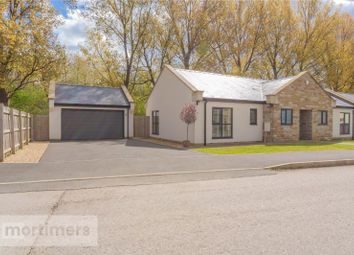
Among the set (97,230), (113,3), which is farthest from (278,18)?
(97,230)

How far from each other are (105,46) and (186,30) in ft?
33.6

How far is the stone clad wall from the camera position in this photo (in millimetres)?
21422

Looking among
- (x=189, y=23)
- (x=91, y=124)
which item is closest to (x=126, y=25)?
(x=189, y=23)

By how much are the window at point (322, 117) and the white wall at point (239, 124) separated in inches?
254

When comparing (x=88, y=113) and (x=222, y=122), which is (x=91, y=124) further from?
(x=222, y=122)

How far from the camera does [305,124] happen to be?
80.0 feet

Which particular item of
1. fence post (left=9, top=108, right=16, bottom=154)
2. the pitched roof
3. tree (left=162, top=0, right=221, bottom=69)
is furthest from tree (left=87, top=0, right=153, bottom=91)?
fence post (left=9, top=108, right=16, bottom=154)

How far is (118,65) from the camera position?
34562 mm

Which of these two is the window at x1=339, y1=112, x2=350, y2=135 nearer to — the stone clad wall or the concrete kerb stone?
the stone clad wall

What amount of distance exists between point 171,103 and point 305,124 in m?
11.8

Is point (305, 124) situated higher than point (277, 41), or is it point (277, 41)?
point (277, 41)

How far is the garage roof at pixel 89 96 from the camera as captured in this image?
23.5 m

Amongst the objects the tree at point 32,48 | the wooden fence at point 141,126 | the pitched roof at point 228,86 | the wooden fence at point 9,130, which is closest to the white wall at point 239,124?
the pitched roof at point 228,86

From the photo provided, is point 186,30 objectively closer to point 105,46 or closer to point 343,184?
point 105,46
